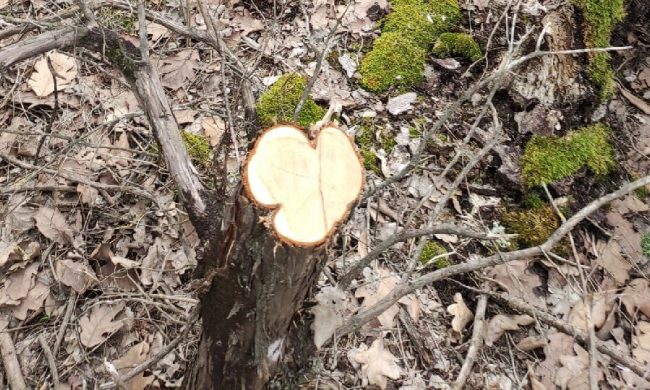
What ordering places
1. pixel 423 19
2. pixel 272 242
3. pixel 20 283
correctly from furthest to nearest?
pixel 423 19
pixel 20 283
pixel 272 242

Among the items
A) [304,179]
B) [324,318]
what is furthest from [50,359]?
[304,179]

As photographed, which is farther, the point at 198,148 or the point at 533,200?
the point at 198,148

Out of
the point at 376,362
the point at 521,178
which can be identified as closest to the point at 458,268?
the point at 376,362

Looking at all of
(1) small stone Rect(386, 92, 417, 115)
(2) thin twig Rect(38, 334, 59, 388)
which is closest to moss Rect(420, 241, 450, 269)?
(1) small stone Rect(386, 92, 417, 115)

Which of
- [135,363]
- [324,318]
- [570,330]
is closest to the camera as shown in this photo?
[324,318]

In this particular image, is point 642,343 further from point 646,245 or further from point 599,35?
point 599,35

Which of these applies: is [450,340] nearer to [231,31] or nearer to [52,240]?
[52,240]

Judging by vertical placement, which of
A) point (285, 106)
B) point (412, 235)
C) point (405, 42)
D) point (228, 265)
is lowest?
Answer: point (285, 106)

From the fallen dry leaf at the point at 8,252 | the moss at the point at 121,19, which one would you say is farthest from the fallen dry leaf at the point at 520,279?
the moss at the point at 121,19
